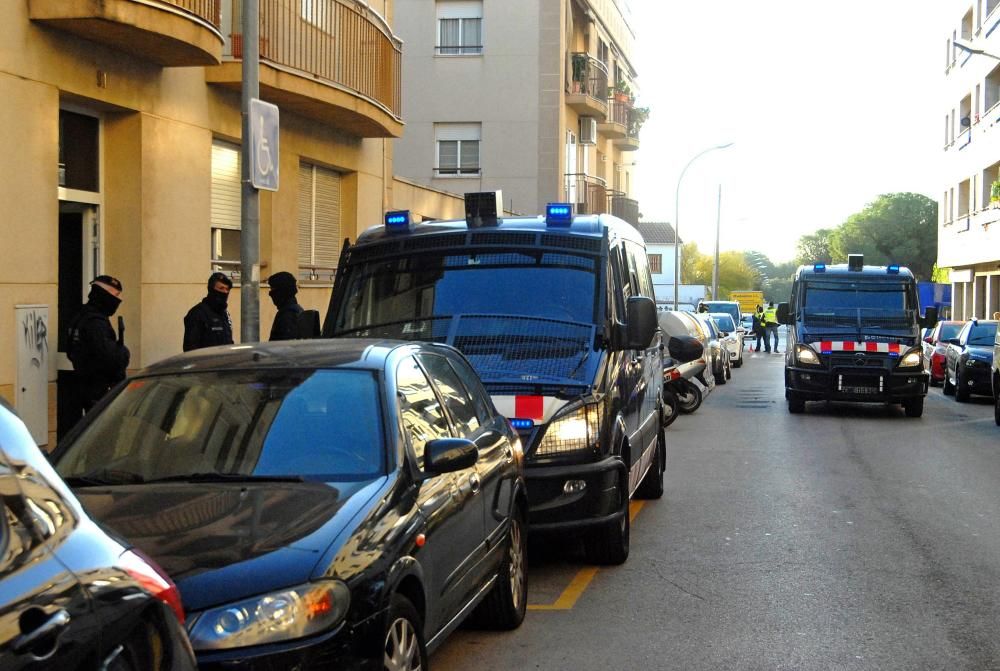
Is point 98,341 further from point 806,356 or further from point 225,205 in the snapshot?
point 806,356

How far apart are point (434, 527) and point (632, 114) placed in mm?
40839

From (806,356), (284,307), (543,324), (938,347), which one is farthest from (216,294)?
(938,347)

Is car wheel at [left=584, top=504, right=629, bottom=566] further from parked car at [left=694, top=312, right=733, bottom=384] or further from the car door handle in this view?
parked car at [left=694, top=312, right=733, bottom=384]

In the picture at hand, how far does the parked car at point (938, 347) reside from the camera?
28828 mm

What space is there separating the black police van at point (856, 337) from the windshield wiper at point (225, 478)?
634 inches

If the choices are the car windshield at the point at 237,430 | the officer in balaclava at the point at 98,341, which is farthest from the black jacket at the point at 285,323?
the car windshield at the point at 237,430

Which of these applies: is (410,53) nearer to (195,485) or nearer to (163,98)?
(163,98)

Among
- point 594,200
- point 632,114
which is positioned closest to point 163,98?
point 594,200

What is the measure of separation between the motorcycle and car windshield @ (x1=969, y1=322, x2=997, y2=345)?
6954mm

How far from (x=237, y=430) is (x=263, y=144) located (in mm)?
6005

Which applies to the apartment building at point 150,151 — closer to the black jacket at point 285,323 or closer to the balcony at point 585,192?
the black jacket at point 285,323

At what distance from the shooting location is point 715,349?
2753cm

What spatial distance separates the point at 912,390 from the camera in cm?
1995

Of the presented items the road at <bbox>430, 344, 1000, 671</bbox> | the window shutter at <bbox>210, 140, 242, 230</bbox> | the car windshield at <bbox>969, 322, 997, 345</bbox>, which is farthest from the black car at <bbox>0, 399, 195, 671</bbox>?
the car windshield at <bbox>969, 322, 997, 345</bbox>
